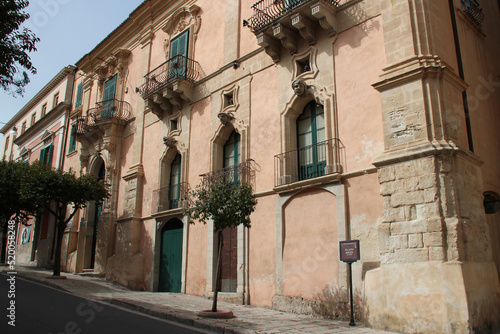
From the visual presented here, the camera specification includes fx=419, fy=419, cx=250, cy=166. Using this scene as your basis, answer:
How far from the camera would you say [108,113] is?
70.6ft

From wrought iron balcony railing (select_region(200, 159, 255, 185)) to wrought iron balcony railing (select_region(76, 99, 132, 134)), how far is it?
8289 millimetres

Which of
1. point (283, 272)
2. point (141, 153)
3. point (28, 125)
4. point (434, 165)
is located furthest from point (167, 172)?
point (28, 125)

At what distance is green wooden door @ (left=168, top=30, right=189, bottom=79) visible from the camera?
16984 millimetres

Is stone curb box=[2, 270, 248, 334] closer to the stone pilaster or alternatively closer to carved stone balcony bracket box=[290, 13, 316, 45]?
the stone pilaster

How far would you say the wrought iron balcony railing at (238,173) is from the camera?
13430 mm

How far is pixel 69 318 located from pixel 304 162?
7174mm

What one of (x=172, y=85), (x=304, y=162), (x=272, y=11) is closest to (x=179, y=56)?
(x=172, y=85)

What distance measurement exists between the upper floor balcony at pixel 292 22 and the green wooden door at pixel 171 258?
25.2 ft

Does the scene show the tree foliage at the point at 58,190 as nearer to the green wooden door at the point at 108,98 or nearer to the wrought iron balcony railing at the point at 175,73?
the green wooden door at the point at 108,98

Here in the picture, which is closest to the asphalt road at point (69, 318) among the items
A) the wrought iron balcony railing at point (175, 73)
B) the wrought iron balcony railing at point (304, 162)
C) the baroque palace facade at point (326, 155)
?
the baroque palace facade at point (326, 155)

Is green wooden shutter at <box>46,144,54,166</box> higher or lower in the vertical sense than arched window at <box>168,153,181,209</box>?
higher

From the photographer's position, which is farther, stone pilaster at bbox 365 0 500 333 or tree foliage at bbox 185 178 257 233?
tree foliage at bbox 185 178 257 233

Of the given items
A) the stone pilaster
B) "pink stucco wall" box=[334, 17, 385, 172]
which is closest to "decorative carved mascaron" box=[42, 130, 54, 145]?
"pink stucco wall" box=[334, 17, 385, 172]

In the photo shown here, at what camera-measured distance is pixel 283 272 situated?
1166 cm
